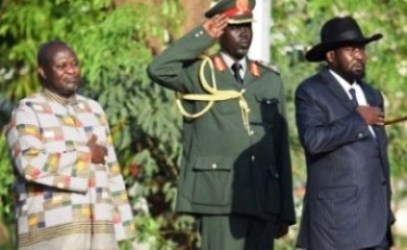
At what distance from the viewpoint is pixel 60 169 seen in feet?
37.0

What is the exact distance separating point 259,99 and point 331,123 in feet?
3.15

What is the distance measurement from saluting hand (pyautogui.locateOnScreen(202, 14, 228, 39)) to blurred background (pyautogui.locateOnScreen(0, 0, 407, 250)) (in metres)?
1.71

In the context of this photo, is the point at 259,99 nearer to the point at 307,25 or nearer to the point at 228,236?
the point at 228,236

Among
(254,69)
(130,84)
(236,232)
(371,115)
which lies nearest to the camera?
(371,115)

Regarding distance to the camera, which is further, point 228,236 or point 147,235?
point 147,235

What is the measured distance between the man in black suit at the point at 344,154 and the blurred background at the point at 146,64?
2.33 meters

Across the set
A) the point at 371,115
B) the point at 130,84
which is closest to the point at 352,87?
the point at 371,115

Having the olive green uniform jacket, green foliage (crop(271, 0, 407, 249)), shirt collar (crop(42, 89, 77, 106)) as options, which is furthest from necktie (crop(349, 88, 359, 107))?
green foliage (crop(271, 0, 407, 249))

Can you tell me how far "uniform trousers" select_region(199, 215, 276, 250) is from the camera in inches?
476

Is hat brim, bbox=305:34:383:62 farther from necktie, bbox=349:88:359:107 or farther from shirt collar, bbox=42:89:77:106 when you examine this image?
shirt collar, bbox=42:89:77:106

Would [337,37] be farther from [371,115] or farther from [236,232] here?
[236,232]

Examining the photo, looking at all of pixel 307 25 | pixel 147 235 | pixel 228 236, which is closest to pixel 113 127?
pixel 147 235

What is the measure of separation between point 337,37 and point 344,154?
2.15ft

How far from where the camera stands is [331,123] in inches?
451
